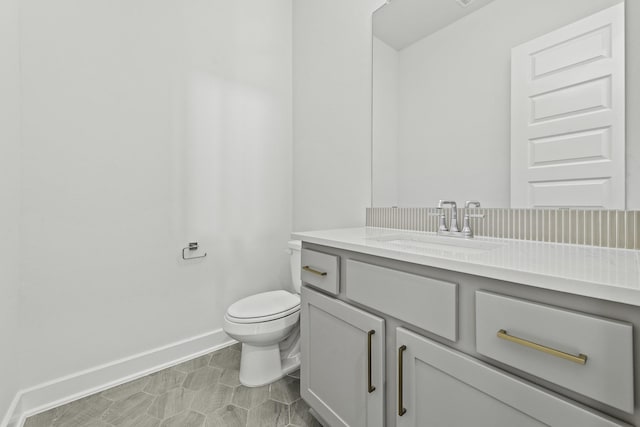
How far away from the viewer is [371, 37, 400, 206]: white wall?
63.0 inches

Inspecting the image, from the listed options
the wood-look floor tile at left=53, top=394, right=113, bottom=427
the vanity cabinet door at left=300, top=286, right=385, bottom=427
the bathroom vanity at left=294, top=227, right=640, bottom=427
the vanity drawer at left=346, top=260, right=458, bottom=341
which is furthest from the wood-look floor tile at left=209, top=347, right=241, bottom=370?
the vanity drawer at left=346, top=260, right=458, bottom=341

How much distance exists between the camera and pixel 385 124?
5.43ft

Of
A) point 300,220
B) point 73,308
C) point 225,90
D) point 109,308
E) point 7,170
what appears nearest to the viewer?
point 7,170

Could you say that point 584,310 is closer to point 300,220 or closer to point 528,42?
point 528,42

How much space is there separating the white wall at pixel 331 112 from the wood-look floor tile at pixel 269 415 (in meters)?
1.09

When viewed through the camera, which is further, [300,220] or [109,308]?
[300,220]

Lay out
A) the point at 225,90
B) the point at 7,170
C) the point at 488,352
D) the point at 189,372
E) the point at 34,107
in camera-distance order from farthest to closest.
A: 1. the point at 225,90
2. the point at 189,372
3. the point at 34,107
4. the point at 7,170
5. the point at 488,352

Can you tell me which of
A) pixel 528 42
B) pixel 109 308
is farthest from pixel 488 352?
pixel 109 308

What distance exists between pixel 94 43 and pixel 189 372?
1.98 m

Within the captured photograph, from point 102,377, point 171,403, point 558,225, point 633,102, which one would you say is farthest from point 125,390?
point 633,102

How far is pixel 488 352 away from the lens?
2.20ft

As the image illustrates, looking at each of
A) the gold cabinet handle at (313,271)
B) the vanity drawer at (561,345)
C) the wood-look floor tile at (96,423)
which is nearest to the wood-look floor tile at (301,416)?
the gold cabinet handle at (313,271)

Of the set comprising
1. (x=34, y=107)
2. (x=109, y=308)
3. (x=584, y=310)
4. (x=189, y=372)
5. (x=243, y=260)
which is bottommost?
(x=189, y=372)

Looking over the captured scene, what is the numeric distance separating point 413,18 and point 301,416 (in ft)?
6.96
